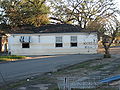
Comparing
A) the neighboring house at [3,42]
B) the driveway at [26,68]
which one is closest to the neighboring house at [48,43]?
the neighboring house at [3,42]

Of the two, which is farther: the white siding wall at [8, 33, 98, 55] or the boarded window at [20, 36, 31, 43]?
the white siding wall at [8, 33, 98, 55]

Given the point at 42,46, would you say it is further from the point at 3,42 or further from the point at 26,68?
the point at 26,68

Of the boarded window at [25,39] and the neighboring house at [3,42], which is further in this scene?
the neighboring house at [3,42]

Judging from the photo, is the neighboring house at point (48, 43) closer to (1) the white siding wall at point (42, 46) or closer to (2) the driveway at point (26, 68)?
(1) the white siding wall at point (42, 46)

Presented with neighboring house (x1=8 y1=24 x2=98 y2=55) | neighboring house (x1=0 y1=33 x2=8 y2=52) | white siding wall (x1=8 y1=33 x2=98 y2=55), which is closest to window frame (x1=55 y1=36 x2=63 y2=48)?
neighboring house (x1=8 y1=24 x2=98 y2=55)

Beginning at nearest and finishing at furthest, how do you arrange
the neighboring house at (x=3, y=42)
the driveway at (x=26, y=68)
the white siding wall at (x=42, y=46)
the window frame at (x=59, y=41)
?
the driveway at (x=26, y=68), the white siding wall at (x=42, y=46), the window frame at (x=59, y=41), the neighboring house at (x=3, y=42)

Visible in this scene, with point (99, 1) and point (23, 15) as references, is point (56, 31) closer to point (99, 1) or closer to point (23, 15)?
point (23, 15)

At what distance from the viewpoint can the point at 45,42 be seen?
27.3 meters

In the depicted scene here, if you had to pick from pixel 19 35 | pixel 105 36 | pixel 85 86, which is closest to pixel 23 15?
pixel 19 35

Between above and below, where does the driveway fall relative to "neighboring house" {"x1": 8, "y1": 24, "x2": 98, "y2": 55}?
below

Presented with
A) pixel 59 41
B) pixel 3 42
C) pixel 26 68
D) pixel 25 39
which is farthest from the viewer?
pixel 3 42

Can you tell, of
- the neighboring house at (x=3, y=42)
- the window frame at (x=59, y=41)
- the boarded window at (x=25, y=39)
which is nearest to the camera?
the boarded window at (x=25, y=39)

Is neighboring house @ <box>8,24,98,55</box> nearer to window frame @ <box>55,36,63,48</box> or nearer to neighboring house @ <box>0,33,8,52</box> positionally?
window frame @ <box>55,36,63,48</box>

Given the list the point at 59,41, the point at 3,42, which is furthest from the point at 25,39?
the point at 3,42
